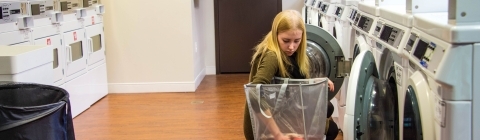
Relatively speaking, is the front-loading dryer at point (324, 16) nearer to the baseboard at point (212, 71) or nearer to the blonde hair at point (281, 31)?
the blonde hair at point (281, 31)

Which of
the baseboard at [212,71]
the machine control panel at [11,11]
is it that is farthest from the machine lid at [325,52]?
the baseboard at [212,71]

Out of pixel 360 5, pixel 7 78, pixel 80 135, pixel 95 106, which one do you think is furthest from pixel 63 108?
pixel 95 106

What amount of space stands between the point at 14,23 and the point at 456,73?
3081mm

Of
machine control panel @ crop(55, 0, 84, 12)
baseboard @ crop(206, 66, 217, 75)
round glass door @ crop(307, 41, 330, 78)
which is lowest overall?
baseboard @ crop(206, 66, 217, 75)

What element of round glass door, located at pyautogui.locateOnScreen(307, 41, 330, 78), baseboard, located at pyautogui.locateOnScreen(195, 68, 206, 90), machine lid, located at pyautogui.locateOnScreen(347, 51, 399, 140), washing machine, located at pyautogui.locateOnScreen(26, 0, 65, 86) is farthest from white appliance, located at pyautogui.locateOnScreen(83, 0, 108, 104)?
machine lid, located at pyautogui.locateOnScreen(347, 51, 399, 140)

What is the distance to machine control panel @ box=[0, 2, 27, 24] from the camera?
3555mm

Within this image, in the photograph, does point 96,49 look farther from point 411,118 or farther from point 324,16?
point 411,118

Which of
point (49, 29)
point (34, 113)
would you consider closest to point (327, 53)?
point (34, 113)

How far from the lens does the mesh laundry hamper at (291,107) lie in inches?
85.2

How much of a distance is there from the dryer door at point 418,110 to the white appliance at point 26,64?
1.56 meters

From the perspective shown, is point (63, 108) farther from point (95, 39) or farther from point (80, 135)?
point (95, 39)

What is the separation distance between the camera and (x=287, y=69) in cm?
246

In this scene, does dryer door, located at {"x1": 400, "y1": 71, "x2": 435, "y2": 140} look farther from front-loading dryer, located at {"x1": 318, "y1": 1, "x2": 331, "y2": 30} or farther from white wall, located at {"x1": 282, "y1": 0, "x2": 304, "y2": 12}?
white wall, located at {"x1": 282, "y1": 0, "x2": 304, "y2": 12}

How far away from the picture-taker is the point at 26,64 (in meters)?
2.34
